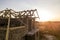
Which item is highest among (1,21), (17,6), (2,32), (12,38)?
(17,6)

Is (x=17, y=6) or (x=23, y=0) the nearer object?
(x=23, y=0)

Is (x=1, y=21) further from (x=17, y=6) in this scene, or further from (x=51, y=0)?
(x=51, y=0)

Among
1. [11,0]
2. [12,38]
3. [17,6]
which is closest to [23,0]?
[11,0]

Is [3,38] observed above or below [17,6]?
below

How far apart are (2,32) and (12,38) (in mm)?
792

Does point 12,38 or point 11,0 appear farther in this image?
point 11,0

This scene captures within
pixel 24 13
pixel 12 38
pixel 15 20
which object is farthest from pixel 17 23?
pixel 12 38

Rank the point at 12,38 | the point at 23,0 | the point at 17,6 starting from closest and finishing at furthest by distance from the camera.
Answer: the point at 12,38, the point at 23,0, the point at 17,6

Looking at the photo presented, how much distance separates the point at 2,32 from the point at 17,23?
174 inches

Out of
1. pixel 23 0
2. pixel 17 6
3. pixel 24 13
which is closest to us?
pixel 23 0

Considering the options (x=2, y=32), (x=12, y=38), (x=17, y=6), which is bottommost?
(x=12, y=38)

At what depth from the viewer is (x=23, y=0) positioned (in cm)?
1077

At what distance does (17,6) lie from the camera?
13.5m

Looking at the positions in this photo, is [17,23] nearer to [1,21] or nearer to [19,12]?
[1,21]
